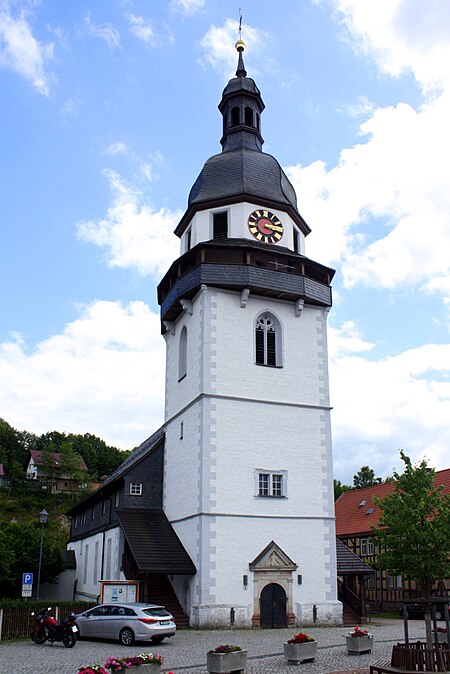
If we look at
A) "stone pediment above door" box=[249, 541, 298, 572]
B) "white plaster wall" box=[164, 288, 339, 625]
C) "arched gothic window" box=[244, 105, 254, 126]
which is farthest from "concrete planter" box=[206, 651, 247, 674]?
"arched gothic window" box=[244, 105, 254, 126]

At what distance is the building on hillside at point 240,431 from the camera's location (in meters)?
25.4

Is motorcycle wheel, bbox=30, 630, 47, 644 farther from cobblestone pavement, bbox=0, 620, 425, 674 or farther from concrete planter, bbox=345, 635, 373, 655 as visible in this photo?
concrete planter, bbox=345, 635, 373, 655

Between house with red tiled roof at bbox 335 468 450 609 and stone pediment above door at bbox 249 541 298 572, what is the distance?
8.98m

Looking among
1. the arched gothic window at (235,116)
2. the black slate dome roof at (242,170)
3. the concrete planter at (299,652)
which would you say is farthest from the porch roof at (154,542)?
the arched gothic window at (235,116)

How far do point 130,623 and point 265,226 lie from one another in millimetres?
17790

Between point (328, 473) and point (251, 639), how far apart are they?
330 inches

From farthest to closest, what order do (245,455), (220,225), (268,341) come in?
(220,225) < (268,341) < (245,455)

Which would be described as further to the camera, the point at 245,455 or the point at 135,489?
the point at 135,489

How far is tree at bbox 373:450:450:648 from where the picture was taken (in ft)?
50.5

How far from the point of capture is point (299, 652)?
52.7 ft

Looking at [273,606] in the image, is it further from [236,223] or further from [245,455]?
[236,223]

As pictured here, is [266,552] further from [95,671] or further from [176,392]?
[95,671]

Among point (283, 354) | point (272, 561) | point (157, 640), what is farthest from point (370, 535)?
point (157, 640)

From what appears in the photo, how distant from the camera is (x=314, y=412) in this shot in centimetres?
2858
